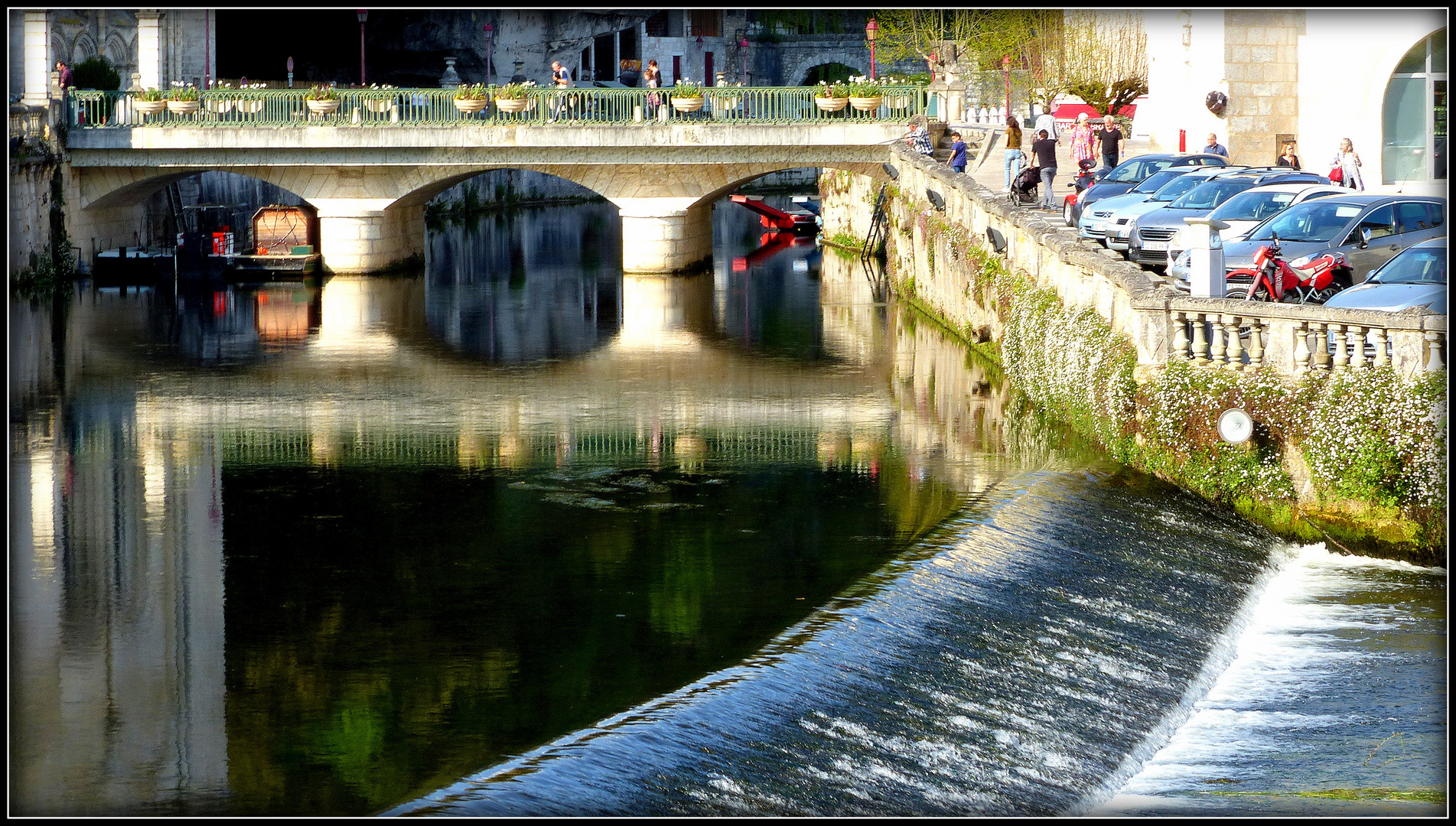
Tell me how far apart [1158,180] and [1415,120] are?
10838mm

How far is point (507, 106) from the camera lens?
37.0 m

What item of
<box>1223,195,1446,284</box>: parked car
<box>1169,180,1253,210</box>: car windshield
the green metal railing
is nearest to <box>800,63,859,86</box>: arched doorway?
the green metal railing

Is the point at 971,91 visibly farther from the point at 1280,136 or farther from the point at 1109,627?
the point at 1109,627

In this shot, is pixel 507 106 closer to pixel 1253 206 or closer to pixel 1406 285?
pixel 1253 206

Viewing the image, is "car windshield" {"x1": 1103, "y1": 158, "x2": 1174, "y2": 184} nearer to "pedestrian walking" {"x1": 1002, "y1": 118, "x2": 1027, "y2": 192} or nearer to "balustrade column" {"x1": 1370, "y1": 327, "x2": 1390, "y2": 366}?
"pedestrian walking" {"x1": 1002, "y1": 118, "x2": 1027, "y2": 192}

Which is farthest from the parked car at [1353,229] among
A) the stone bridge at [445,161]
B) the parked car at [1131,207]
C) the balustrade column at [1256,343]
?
the stone bridge at [445,161]

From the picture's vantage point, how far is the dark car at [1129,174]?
2781 centimetres

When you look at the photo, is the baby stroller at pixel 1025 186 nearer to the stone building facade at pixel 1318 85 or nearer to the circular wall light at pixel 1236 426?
the stone building facade at pixel 1318 85

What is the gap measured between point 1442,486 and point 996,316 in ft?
36.9

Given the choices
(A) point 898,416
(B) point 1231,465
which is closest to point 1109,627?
(B) point 1231,465

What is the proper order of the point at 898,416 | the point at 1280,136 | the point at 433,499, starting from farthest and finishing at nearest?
the point at 1280,136 → the point at 898,416 → the point at 433,499

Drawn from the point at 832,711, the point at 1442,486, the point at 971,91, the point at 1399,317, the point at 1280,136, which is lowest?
the point at 832,711

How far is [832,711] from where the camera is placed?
37.8 ft

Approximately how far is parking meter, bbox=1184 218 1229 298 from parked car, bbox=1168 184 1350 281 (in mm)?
3289
